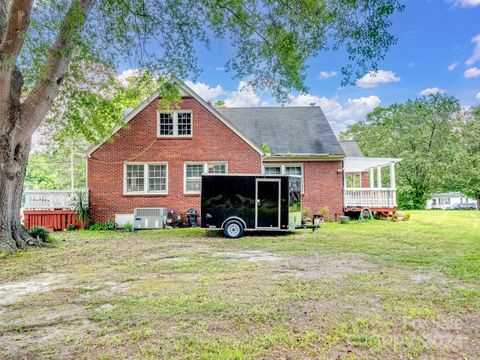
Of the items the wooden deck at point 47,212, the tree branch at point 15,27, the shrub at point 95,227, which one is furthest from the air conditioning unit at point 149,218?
the tree branch at point 15,27

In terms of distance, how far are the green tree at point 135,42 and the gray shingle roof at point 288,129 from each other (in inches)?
296

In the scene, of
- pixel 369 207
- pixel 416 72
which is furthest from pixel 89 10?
pixel 416 72

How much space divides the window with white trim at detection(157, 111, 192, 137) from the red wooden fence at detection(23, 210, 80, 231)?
5.69 metres

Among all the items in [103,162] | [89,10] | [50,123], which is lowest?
[103,162]

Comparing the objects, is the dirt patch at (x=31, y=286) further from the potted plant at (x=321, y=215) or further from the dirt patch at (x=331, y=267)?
the potted plant at (x=321, y=215)

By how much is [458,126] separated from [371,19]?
3576 centimetres

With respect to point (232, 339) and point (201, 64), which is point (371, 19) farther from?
point (232, 339)

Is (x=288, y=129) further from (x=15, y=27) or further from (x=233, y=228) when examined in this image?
(x=15, y=27)

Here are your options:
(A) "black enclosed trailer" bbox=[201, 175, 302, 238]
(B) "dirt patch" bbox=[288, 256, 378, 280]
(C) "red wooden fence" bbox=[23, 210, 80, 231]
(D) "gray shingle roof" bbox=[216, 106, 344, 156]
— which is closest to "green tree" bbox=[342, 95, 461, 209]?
(D) "gray shingle roof" bbox=[216, 106, 344, 156]

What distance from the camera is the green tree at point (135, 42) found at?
877 centimetres

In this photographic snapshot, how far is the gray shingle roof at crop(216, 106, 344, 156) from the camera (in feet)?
61.3

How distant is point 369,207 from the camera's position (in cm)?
1895

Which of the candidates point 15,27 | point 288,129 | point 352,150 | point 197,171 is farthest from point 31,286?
point 352,150

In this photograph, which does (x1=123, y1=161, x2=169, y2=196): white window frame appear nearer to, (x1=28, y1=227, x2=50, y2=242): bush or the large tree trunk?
(x1=28, y1=227, x2=50, y2=242): bush
